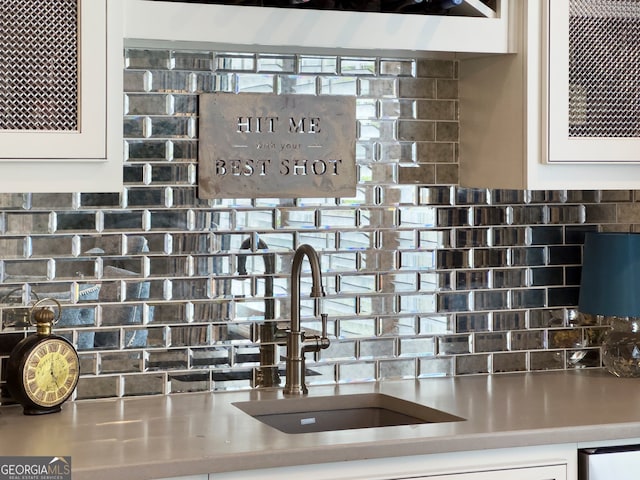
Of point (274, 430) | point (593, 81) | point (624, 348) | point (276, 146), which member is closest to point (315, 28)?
point (276, 146)

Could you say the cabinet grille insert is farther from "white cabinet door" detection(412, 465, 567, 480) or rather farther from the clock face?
the clock face

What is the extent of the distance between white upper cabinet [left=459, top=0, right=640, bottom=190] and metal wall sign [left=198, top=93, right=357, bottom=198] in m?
0.46

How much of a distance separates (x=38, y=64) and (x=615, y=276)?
5.92 feet

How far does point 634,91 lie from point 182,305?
141 centimetres

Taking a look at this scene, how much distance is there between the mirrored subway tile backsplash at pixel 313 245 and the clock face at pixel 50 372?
0.14 metres

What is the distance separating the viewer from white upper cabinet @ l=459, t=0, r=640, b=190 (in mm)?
2879

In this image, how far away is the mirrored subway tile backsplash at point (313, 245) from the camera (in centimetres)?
289

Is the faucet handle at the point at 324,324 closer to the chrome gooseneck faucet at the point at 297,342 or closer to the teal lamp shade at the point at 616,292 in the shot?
the chrome gooseneck faucet at the point at 297,342

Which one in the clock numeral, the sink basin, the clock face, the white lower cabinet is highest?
the clock face

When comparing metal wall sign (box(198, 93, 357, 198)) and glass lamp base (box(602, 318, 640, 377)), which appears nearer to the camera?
metal wall sign (box(198, 93, 357, 198))

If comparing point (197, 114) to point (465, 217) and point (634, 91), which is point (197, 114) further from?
point (634, 91)

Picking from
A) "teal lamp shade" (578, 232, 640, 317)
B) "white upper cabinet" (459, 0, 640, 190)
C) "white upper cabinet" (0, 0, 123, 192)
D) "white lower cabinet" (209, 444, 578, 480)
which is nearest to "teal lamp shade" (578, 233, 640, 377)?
"teal lamp shade" (578, 232, 640, 317)

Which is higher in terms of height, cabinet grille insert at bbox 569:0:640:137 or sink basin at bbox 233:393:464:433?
cabinet grille insert at bbox 569:0:640:137

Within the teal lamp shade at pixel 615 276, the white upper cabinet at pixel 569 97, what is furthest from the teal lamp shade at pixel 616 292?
the white upper cabinet at pixel 569 97
